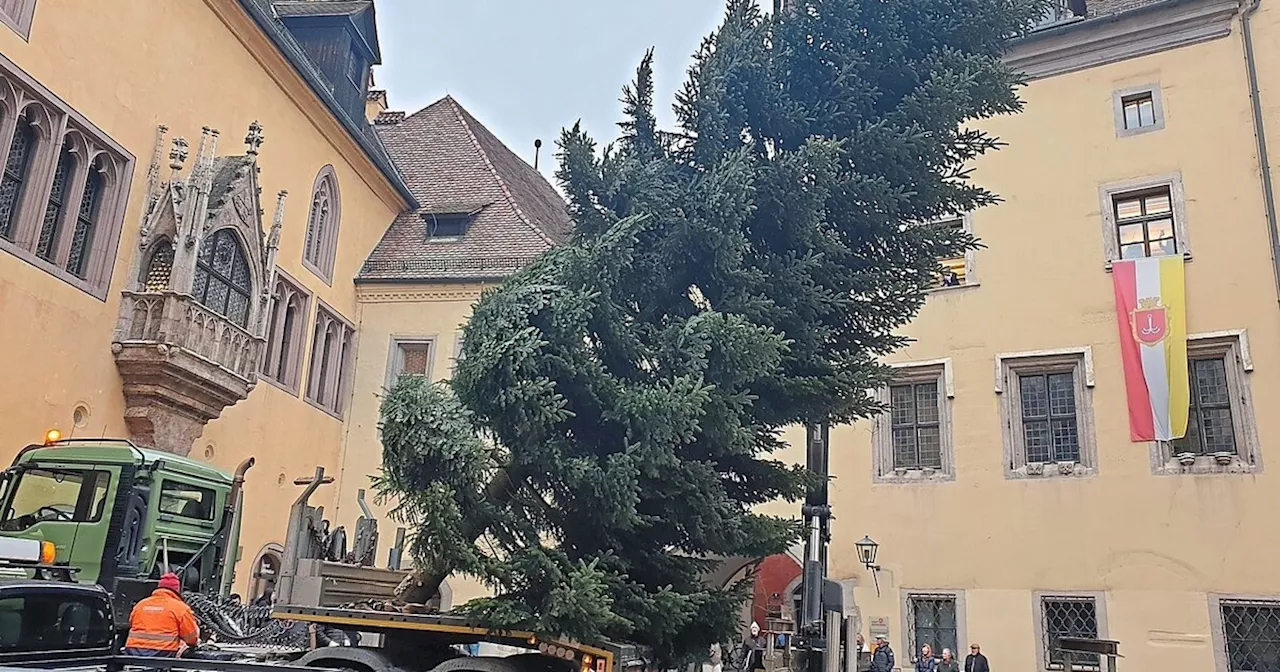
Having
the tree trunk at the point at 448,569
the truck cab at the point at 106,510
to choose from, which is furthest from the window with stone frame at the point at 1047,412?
the truck cab at the point at 106,510

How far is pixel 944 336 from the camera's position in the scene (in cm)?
1714

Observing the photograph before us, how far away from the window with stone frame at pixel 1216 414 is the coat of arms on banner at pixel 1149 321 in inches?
22.7

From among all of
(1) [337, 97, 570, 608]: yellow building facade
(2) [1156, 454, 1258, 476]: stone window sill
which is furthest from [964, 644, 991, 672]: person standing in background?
(1) [337, 97, 570, 608]: yellow building facade

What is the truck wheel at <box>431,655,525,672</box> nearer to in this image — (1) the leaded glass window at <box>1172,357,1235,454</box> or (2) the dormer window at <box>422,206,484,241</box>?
(1) the leaded glass window at <box>1172,357,1235,454</box>

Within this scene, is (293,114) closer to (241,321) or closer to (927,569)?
(241,321)

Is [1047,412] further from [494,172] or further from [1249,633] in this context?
[494,172]

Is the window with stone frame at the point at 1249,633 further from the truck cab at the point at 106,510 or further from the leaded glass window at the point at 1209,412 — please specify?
the truck cab at the point at 106,510

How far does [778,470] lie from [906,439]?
31.2ft

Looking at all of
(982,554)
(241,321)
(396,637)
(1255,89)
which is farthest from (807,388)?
(1255,89)

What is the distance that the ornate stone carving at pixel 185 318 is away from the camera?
13703 millimetres

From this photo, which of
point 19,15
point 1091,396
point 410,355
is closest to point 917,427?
point 1091,396

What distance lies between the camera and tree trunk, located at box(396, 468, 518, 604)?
24.2 ft

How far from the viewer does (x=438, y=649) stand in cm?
809

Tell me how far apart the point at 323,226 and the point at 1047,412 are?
585 inches
